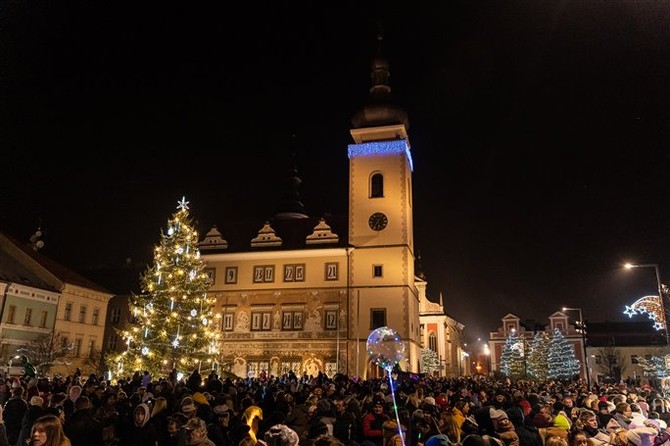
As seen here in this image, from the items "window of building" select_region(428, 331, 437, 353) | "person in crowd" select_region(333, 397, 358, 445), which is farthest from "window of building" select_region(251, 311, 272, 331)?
"person in crowd" select_region(333, 397, 358, 445)

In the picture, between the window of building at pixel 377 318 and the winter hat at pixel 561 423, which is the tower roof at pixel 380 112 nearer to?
the window of building at pixel 377 318

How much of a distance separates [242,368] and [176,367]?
1950 cm

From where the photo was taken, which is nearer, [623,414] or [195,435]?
[195,435]

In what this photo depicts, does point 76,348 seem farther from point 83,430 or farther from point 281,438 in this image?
point 281,438

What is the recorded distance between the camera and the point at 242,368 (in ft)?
143

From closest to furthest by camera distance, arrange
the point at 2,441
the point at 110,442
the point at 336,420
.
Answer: the point at 2,441 < the point at 110,442 < the point at 336,420

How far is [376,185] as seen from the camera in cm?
4597

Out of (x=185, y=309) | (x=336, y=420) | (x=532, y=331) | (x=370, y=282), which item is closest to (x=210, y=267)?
(x=370, y=282)

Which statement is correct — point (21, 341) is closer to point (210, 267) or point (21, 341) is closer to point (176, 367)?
point (210, 267)

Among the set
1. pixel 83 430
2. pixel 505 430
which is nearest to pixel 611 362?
pixel 505 430

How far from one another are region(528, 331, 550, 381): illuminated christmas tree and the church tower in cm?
2601

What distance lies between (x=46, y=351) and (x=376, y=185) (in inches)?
1088

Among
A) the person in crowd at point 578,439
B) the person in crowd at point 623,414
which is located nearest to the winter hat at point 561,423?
the person in crowd at point 623,414

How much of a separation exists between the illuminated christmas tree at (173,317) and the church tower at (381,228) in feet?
59.1
